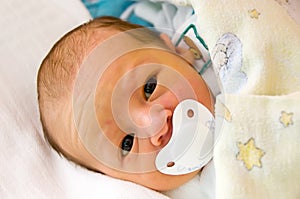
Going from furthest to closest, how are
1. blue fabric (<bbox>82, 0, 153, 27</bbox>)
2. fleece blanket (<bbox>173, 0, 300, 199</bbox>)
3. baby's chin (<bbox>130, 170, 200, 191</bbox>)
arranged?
blue fabric (<bbox>82, 0, 153, 27</bbox>), baby's chin (<bbox>130, 170, 200, 191</bbox>), fleece blanket (<bbox>173, 0, 300, 199</bbox>)

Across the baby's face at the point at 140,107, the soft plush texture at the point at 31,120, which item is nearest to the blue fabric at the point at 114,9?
the soft plush texture at the point at 31,120

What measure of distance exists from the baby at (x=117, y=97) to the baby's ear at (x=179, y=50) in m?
0.03

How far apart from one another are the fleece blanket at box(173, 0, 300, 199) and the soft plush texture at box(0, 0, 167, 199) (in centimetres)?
16

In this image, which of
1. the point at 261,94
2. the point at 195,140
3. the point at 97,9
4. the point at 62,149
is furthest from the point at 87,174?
the point at 97,9

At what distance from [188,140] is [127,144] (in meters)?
0.09

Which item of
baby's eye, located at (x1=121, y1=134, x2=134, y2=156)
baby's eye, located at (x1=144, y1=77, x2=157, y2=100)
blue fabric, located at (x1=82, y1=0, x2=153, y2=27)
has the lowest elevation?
blue fabric, located at (x1=82, y1=0, x2=153, y2=27)

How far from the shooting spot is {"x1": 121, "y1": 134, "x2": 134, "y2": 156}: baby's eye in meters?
0.84

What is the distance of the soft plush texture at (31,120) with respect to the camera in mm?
927

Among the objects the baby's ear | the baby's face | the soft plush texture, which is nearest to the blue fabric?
the soft plush texture

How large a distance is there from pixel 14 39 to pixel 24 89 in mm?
131

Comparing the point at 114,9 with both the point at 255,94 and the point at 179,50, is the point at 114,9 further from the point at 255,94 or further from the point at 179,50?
the point at 255,94

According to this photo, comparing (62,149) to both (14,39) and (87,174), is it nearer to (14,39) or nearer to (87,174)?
(87,174)

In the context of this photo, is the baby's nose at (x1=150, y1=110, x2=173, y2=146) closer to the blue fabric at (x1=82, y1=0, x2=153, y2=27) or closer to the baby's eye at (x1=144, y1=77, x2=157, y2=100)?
the baby's eye at (x1=144, y1=77, x2=157, y2=100)

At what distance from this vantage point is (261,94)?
82cm
